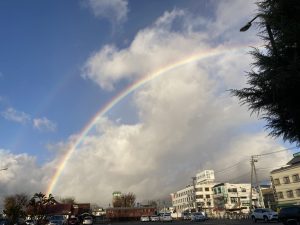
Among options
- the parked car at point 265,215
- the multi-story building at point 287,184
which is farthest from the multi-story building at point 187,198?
the parked car at point 265,215

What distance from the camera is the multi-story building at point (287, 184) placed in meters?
85.8

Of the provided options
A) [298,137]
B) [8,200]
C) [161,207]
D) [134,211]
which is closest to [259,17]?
[298,137]

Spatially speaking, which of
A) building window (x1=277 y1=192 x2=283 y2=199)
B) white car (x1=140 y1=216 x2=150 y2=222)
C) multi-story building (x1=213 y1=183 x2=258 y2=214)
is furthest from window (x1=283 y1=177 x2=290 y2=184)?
multi-story building (x1=213 y1=183 x2=258 y2=214)

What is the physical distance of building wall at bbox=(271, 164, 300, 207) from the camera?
281ft

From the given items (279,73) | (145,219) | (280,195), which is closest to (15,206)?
(145,219)

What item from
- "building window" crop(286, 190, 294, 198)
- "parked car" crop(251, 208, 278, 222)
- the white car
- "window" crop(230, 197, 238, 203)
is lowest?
"parked car" crop(251, 208, 278, 222)

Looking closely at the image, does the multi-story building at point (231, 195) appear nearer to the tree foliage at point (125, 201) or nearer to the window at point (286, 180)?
the tree foliage at point (125, 201)

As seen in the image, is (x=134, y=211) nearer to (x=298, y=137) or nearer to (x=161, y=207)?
(x=161, y=207)

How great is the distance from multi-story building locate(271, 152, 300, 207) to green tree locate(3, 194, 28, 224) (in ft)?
267

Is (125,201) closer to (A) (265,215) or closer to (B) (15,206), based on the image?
(B) (15,206)

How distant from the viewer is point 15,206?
129m

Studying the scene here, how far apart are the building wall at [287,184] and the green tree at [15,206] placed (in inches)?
3198

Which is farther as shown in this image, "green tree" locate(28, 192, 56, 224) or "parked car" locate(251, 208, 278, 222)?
"green tree" locate(28, 192, 56, 224)

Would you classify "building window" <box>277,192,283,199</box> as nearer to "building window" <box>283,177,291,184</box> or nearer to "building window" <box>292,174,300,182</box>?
"building window" <box>283,177,291,184</box>
